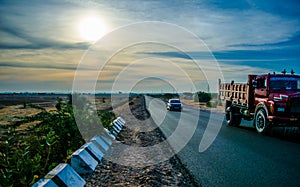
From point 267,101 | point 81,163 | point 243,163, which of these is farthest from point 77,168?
point 267,101

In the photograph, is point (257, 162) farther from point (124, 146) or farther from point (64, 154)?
point (64, 154)

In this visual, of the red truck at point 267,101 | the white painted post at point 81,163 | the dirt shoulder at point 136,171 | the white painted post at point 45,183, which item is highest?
the red truck at point 267,101

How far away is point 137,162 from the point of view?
730cm

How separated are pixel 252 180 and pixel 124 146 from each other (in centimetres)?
471

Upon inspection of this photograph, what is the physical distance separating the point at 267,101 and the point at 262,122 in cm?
99

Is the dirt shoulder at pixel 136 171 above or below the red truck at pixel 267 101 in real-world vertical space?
below

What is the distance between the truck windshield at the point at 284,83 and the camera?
13922 mm

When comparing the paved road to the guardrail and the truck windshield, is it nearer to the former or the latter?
the guardrail

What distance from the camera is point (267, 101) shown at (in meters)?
13.6

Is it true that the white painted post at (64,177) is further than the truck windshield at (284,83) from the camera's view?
No

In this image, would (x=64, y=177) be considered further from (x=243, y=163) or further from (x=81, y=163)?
(x=243, y=163)

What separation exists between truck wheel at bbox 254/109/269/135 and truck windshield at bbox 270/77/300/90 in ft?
4.35

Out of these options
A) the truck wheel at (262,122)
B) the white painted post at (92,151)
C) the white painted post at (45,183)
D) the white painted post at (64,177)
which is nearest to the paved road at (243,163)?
the white painted post at (92,151)

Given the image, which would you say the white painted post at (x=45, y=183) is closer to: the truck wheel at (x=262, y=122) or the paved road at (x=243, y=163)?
the paved road at (x=243, y=163)
